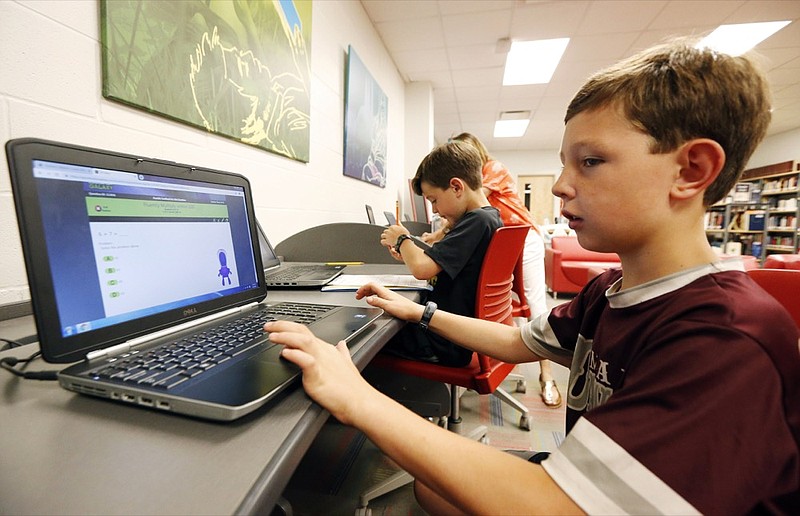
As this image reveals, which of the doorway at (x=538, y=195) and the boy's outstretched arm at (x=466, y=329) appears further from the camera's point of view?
the doorway at (x=538, y=195)

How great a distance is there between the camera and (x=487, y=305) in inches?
48.5

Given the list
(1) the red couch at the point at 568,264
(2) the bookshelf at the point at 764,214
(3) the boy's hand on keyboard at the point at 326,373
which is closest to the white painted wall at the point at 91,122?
(3) the boy's hand on keyboard at the point at 326,373

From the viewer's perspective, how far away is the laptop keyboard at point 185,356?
0.41 m

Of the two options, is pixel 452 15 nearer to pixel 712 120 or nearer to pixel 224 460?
pixel 712 120

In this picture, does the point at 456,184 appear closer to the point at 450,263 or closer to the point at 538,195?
the point at 450,263

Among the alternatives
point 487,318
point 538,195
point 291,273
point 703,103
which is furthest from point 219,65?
point 538,195

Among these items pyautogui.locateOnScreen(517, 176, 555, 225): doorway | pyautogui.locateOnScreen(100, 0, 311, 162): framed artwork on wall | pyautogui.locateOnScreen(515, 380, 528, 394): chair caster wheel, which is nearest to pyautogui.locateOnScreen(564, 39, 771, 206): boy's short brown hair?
pyautogui.locateOnScreen(100, 0, 311, 162): framed artwork on wall

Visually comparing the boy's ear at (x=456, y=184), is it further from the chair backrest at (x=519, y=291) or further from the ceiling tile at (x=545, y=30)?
the ceiling tile at (x=545, y=30)

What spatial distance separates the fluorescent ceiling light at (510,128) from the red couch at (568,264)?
2.49 meters

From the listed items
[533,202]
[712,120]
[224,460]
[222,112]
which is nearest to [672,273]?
[712,120]

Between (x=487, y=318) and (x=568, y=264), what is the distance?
144 inches

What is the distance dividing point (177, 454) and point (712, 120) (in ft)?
2.36

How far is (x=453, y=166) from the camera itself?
4.76 ft

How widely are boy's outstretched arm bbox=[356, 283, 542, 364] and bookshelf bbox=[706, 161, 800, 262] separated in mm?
7518
